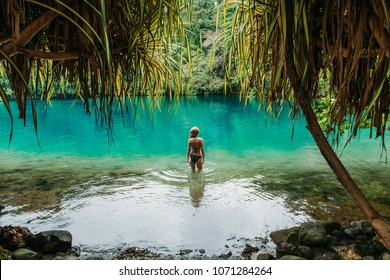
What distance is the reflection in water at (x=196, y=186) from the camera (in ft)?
16.9

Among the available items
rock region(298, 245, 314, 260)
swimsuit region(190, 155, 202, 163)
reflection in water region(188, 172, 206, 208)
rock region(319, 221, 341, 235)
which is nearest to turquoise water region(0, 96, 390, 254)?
reflection in water region(188, 172, 206, 208)

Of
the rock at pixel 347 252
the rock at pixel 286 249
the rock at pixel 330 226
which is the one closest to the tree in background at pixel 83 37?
the rock at pixel 286 249

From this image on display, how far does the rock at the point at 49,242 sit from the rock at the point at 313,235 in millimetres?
2349

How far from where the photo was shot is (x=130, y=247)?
354 centimetres

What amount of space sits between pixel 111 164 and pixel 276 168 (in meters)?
3.71

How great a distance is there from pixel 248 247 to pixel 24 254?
210 cm

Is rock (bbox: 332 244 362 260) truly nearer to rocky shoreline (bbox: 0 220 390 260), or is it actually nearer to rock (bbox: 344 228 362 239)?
rocky shoreline (bbox: 0 220 390 260)

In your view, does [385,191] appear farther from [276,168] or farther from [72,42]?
[72,42]

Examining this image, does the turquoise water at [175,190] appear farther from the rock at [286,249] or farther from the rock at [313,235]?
the rock at [313,235]

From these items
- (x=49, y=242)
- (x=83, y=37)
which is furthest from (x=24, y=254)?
(x=83, y=37)

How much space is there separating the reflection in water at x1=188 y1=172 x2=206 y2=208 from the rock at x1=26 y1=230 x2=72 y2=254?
2.00 meters
